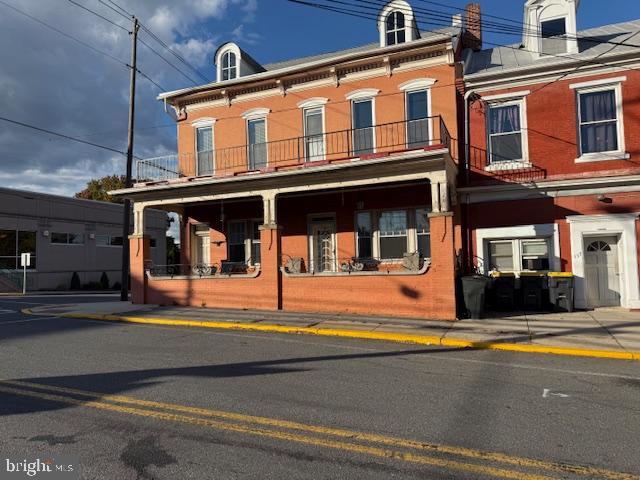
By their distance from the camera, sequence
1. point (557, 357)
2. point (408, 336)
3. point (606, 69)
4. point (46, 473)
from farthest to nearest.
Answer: point (606, 69)
point (408, 336)
point (557, 357)
point (46, 473)

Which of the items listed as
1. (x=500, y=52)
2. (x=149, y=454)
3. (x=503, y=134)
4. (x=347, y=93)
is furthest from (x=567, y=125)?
(x=149, y=454)

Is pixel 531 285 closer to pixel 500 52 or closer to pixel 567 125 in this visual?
pixel 567 125

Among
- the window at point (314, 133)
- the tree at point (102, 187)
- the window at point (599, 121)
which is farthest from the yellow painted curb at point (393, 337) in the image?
the tree at point (102, 187)

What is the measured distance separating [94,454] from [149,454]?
0.47 metres

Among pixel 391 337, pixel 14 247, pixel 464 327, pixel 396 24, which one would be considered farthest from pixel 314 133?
pixel 14 247

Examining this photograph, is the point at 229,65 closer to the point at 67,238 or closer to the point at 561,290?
the point at 561,290

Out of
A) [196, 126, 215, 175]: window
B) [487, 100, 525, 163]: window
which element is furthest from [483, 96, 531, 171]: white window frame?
[196, 126, 215, 175]: window

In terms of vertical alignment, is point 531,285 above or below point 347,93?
below

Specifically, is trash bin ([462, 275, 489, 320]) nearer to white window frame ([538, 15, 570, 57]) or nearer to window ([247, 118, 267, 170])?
white window frame ([538, 15, 570, 57])

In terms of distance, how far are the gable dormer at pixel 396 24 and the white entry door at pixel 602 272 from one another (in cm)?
864

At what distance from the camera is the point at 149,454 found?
3.86m

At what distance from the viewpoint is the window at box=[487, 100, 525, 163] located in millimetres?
13914

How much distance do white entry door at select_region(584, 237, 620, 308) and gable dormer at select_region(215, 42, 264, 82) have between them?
13.5 m

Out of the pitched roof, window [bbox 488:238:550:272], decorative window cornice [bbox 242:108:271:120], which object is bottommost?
window [bbox 488:238:550:272]
